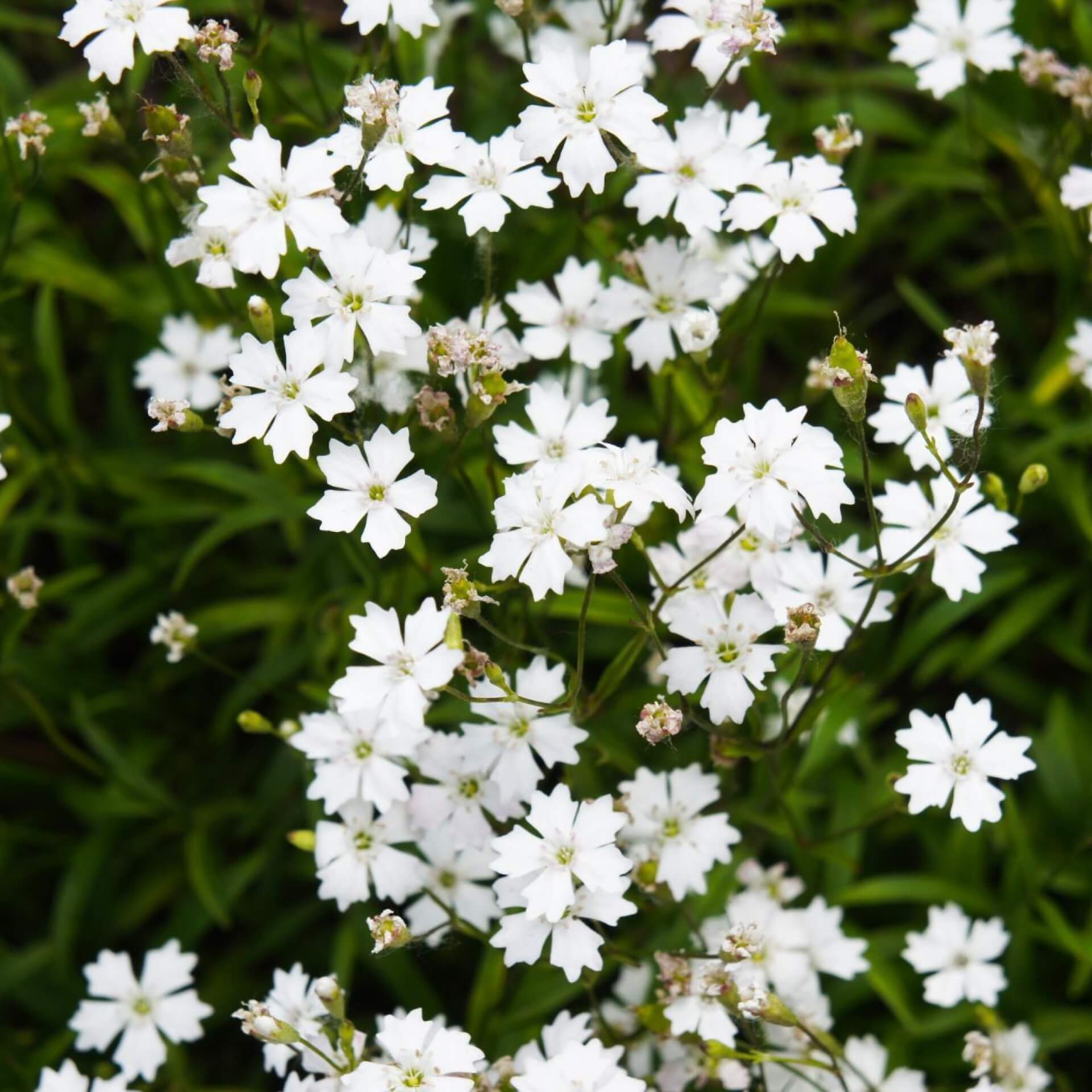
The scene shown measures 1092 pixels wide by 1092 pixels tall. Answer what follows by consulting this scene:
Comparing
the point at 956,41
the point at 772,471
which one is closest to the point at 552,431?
the point at 772,471

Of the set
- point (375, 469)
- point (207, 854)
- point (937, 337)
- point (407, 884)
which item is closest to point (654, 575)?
point (375, 469)

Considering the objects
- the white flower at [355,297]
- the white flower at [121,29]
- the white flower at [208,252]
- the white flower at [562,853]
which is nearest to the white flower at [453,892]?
the white flower at [562,853]

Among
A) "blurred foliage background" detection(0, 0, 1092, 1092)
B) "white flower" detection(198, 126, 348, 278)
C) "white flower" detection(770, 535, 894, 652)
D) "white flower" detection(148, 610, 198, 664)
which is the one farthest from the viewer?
"blurred foliage background" detection(0, 0, 1092, 1092)

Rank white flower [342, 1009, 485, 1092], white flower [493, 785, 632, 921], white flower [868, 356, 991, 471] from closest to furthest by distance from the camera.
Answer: white flower [342, 1009, 485, 1092] < white flower [493, 785, 632, 921] < white flower [868, 356, 991, 471]

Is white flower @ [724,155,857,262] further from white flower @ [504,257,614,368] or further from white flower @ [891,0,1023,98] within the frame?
white flower @ [891,0,1023,98]

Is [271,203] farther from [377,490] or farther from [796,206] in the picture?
[796,206]

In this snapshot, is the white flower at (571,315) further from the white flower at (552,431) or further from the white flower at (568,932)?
the white flower at (568,932)

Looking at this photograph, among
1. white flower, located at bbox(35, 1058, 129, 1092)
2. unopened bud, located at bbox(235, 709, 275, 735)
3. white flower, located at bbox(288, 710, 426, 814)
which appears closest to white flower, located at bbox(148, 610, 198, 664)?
unopened bud, located at bbox(235, 709, 275, 735)
